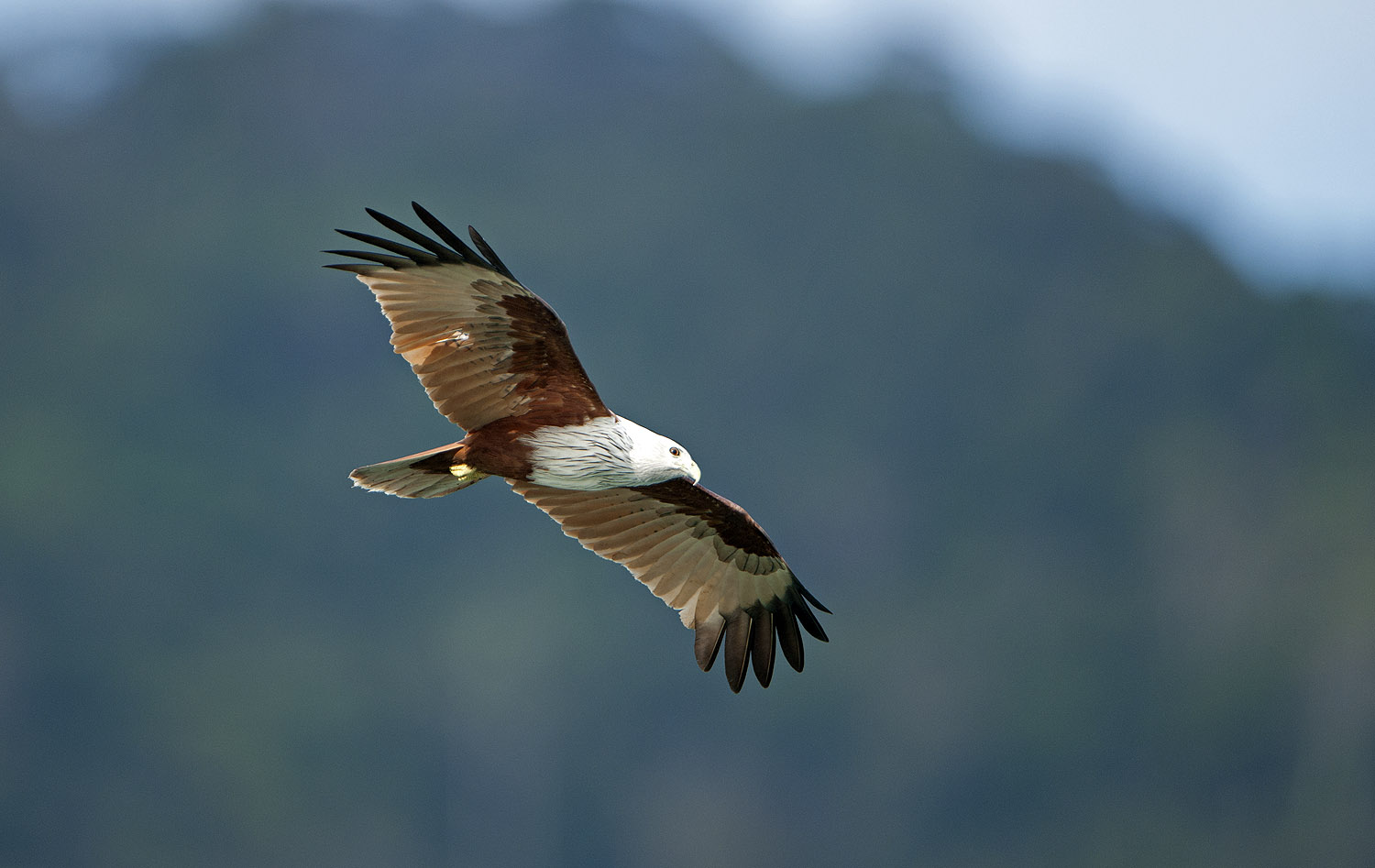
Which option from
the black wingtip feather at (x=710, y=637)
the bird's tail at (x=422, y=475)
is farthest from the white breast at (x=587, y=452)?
the black wingtip feather at (x=710, y=637)

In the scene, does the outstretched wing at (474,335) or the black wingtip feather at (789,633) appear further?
the black wingtip feather at (789,633)

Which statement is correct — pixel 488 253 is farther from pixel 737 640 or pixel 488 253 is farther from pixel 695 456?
pixel 695 456

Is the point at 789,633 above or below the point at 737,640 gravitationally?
above

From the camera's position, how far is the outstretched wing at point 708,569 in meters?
11.2

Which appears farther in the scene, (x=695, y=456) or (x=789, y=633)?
(x=695, y=456)

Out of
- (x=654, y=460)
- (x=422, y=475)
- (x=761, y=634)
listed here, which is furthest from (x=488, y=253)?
(x=761, y=634)

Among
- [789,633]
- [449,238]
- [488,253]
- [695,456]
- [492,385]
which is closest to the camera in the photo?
[488,253]

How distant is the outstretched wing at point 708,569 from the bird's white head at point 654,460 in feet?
4.25

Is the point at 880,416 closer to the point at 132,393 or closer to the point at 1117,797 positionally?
the point at 1117,797

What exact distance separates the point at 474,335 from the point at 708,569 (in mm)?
2785

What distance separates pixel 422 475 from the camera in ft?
32.1

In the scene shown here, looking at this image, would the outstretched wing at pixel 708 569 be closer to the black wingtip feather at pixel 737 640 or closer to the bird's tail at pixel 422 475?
the black wingtip feather at pixel 737 640

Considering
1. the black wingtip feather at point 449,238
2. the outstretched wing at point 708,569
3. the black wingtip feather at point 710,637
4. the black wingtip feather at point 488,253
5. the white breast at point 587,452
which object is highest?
the black wingtip feather at point 449,238

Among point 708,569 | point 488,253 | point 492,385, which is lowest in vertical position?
point 708,569
